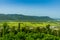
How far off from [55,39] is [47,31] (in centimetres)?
2803

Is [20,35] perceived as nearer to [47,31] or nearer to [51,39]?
[51,39]

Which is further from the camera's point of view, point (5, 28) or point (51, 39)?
point (5, 28)

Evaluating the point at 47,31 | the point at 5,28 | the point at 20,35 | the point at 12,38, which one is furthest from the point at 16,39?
the point at 47,31

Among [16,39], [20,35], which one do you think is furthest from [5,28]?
[16,39]

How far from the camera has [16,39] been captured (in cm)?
6184

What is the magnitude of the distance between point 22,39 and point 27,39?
10.5 feet

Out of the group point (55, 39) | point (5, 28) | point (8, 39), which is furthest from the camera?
point (5, 28)

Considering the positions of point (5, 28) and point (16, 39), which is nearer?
point (16, 39)

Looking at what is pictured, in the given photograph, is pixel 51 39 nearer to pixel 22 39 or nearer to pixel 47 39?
pixel 47 39

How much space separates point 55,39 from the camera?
214ft

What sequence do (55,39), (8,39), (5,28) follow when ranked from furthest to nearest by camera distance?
(5,28), (55,39), (8,39)

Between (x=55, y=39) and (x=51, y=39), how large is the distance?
256cm

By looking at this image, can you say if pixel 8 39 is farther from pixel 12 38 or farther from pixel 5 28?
pixel 5 28

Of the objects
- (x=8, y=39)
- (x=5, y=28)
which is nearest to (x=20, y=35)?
(x=8, y=39)
